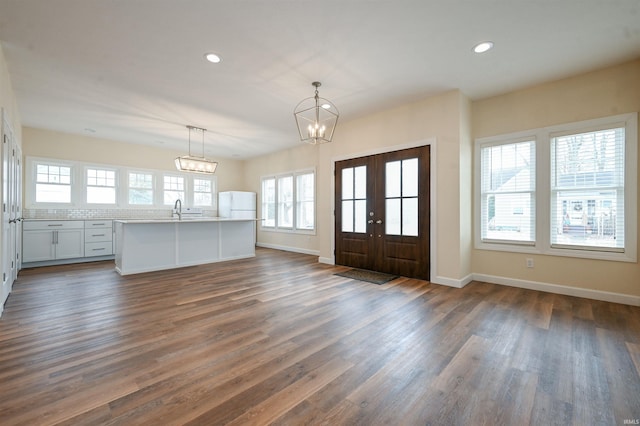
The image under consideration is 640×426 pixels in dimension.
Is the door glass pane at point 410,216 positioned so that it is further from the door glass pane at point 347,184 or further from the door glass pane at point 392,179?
the door glass pane at point 347,184

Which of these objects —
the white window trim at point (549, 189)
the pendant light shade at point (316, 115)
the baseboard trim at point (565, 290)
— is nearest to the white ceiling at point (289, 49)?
the pendant light shade at point (316, 115)

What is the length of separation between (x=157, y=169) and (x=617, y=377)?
9019 millimetres

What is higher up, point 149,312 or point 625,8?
point 625,8

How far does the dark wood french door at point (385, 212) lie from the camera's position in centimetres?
449

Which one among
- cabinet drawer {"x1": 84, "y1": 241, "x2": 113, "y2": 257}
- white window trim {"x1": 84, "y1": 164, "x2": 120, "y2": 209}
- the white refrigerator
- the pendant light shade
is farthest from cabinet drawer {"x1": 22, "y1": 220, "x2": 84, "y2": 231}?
the pendant light shade

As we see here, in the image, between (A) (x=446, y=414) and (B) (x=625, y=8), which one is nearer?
(A) (x=446, y=414)

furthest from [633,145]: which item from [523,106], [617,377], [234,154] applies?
[234,154]

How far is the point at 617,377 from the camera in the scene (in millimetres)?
1888

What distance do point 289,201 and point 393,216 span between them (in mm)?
3855

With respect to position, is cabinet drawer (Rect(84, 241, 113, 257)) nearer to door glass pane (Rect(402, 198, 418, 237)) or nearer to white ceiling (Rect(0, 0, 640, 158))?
white ceiling (Rect(0, 0, 640, 158))

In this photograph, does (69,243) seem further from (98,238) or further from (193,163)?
(193,163)

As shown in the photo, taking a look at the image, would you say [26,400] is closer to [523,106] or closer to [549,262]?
[549,262]

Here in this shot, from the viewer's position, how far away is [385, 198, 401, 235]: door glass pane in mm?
4777

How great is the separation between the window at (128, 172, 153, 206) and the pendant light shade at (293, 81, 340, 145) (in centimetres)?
463
